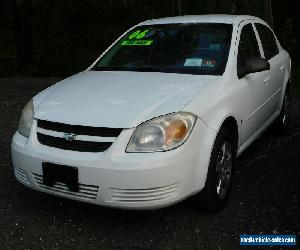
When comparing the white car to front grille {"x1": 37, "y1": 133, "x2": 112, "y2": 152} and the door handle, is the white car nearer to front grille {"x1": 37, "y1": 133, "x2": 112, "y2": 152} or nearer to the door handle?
front grille {"x1": 37, "y1": 133, "x2": 112, "y2": 152}

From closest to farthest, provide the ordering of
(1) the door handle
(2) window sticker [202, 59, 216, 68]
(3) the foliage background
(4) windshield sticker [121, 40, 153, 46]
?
(2) window sticker [202, 59, 216, 68], (4) windshield sticker [121, 40, 153, 46], (1) the door handle, (3) the foliage background

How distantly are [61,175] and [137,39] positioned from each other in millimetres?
2085

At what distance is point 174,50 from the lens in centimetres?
441

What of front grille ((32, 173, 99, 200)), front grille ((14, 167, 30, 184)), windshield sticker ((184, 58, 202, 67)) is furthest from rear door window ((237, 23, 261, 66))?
front grille ((14, 167, 30, 184))

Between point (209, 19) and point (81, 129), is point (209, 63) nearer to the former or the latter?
point (209, 19)

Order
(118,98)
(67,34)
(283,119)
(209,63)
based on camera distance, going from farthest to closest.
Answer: (67,34) < (283,119) < (209,63) < (118,98)

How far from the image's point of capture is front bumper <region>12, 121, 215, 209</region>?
3.10 metres

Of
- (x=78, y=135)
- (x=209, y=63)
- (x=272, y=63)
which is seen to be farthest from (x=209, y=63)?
(x=78, y=135)

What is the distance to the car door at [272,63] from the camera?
5121mm

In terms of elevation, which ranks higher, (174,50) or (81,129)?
(174,50)

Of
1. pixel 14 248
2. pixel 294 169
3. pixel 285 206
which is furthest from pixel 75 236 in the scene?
pixel 294 169

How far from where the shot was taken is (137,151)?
124 inches

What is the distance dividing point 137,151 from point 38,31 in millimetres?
17478

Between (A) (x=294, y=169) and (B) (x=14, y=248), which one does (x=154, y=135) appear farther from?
(A) (x=294, y=169)
